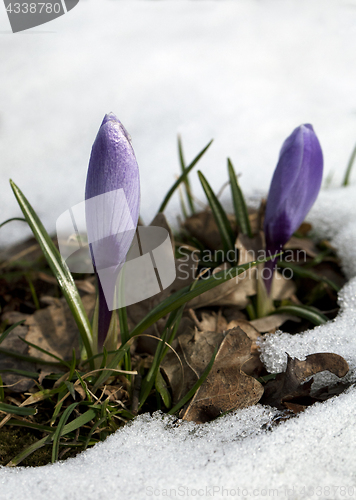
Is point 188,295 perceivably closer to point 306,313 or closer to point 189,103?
point 306,313

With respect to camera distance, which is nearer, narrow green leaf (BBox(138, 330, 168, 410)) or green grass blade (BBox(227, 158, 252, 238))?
narrow green leaf (BBox(138, 330, 168, 410))

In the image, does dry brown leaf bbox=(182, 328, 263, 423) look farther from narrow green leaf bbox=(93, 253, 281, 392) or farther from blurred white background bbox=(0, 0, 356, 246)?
blurred white background bbox=(0, 0, 356, 246)

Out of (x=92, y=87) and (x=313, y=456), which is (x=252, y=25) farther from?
(x=313, y=456)

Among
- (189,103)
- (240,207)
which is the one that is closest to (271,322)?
(240,207)

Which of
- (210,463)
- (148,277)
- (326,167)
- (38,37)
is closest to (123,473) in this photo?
(210,463)
